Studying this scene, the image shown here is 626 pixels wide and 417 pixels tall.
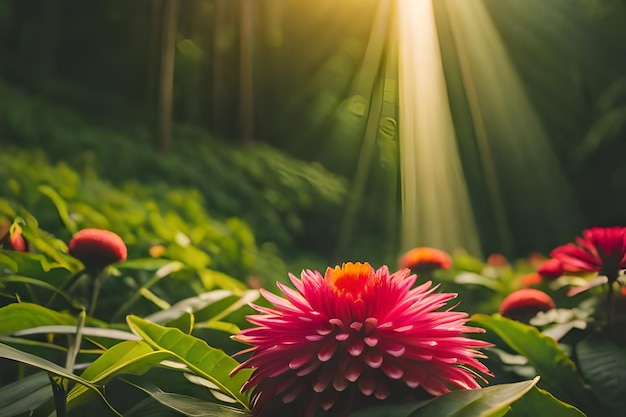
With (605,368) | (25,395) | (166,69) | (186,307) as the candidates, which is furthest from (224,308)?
(166,69)

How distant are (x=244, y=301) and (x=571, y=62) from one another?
20.2 ft

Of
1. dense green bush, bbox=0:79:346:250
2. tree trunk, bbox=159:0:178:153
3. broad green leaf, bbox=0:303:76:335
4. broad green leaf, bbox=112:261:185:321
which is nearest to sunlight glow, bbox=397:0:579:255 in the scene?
dense green bush, bbox=0:79:346:250

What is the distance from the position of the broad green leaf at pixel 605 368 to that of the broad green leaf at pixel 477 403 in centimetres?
27

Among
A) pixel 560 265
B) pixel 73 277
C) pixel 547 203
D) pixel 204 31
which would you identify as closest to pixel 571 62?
pixel 547 203

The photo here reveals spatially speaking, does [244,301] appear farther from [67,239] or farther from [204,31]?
[204,31]

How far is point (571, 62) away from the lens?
6.41m

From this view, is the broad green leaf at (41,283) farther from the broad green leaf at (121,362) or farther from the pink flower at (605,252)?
the pink flower at (605,252)

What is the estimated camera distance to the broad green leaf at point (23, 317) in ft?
2.13

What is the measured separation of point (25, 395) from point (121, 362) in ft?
0.31

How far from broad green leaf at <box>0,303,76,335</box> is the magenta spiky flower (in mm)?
217

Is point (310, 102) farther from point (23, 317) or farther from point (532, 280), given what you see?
point (23, 317)

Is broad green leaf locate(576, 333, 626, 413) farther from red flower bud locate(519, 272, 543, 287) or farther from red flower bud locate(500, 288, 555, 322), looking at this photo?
red flower bud locate(519, 272, 543, 287)

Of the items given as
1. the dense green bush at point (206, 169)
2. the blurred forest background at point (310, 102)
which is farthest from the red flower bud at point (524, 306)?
the blurred forest background at point (310, 102)

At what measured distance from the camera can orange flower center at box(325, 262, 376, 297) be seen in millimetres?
571
